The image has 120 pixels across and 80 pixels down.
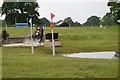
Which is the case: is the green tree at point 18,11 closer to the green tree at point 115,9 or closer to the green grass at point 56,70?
the green tree at point 115,9

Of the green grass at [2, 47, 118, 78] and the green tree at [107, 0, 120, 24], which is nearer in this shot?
the green grass at [2, 47, 118, 78]

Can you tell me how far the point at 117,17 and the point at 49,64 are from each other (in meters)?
51.2

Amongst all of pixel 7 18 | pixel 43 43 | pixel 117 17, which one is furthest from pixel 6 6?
pixel 43 43

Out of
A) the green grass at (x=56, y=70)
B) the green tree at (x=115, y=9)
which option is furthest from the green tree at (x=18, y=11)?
the green grass at (x=56, y=70)

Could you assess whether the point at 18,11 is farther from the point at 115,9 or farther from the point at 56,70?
the point at 56,70

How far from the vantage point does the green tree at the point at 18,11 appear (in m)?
86.1

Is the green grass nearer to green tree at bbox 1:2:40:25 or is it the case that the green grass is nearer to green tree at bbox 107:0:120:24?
green tree at bbox 107:0:120:24

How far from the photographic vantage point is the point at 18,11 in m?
91.1

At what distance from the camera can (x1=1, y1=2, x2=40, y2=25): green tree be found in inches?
3389

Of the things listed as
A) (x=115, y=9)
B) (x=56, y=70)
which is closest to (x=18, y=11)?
(x=115, y=9)

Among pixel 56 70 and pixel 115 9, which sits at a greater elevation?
pixel 115 9

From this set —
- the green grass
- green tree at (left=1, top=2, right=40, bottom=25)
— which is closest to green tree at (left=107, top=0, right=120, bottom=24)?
green tree at (left=1, top=2, right=40, bottom=25)

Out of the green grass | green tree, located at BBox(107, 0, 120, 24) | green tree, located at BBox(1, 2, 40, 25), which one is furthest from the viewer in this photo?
green tree, located at BBox(1, 2, 40, 25)

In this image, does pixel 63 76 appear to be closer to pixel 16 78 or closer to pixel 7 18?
pixel 16 78
